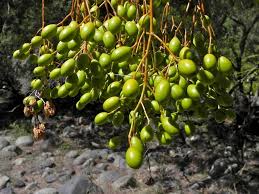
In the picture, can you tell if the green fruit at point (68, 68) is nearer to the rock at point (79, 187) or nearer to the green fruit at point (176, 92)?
the green fruit at point (176, 92)

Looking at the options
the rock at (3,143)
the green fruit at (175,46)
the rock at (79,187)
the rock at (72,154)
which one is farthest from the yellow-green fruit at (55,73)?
the rock at (3,143)

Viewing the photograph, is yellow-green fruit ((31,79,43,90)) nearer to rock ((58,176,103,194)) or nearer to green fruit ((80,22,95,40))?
green fruit ((80,22,95,40))

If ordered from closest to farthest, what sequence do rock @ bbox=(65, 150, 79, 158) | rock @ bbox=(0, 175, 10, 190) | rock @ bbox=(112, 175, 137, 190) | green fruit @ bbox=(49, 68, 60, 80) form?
green fruit @ bbox=(49, 68, 60, 80) → rock @ bbox=(0, 175, 10, 190) → rock @ bbox=(112, 175, 137, 190) → rock @ bbox=(65, 150, 79, 158)

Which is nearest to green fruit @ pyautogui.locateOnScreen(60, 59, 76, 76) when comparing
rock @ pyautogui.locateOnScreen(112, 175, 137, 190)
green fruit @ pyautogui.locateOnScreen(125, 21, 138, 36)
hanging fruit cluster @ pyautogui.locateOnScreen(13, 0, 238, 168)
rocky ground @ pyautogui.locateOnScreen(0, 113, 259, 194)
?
hanging fruit cluster @ pyautogui.locateOnScreen(13, 0, 238, 168)

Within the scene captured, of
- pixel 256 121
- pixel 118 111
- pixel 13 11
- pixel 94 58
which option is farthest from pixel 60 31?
pixel 256 121

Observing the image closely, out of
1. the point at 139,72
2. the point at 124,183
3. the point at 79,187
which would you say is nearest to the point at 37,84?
the point at 139,72

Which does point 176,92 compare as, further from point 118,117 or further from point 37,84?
point 37,84
